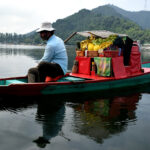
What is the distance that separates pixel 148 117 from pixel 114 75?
2810mm

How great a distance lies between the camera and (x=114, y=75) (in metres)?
8.11

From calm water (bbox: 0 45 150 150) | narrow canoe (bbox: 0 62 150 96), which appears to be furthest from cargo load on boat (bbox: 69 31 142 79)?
calm water (bbox: 0 45 150 150)

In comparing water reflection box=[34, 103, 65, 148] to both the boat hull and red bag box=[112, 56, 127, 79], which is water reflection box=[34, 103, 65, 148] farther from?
red bag box=[112, 56, 127, 79]

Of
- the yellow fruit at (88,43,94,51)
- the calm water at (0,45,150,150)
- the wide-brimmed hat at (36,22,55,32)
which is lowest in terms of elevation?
the calm water at (0,45,150,150)

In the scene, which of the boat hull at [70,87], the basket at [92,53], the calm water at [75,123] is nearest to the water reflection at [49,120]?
the calm water at [75,123]

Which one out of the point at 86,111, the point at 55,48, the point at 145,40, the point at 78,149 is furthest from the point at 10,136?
the point at 145,40

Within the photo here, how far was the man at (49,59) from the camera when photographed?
6539 mm

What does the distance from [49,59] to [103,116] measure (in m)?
2.42

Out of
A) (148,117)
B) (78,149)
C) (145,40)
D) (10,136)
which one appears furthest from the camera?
(145,40)

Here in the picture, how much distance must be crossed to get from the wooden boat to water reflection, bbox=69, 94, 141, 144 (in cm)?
68

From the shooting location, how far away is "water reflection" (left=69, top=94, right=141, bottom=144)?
450 cm

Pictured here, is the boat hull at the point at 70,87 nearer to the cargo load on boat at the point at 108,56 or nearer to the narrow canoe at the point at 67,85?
the narrow canoe at the point at 67,85

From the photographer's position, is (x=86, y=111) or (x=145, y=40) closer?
(x=86, y=111)

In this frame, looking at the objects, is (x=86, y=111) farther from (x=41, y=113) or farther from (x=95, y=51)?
(x=95, y=51)
